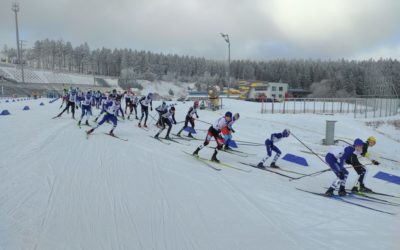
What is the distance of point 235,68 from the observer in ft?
456

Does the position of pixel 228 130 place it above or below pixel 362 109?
below

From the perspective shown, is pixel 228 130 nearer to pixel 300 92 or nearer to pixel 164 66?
pixel 300 92

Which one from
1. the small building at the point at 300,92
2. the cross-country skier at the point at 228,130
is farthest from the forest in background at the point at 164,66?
the cross-country skier at the point at 228,130

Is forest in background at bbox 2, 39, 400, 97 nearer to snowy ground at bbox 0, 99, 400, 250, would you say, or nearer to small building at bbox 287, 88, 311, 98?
small building at bbox 287, 88, 311, 98

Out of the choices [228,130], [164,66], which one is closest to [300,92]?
[164,66]

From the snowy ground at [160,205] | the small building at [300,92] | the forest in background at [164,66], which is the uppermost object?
the forest in background at [164,66]

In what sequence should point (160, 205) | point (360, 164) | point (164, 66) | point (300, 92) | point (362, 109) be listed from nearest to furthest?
1. point (160, 205)
2. point (360, 164)
3. point (362, 109)
4. point (300, 92)
5. point (164, 66)

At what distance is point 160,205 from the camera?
666cm

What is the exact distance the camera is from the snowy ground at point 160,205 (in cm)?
525

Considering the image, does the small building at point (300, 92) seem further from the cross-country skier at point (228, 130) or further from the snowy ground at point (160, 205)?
the snowy ground at point (160, 205)

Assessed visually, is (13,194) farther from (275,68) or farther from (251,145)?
(275,68)

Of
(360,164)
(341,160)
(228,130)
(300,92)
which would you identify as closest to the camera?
(341,160)

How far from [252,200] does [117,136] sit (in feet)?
29.4

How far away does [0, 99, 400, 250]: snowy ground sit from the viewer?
5.25 m
